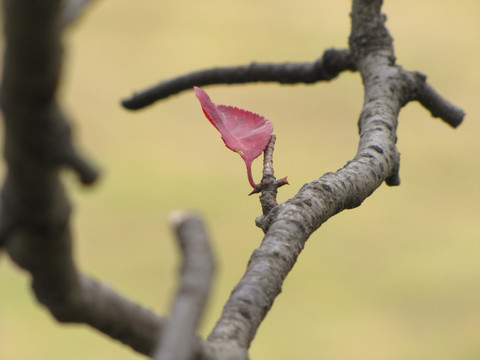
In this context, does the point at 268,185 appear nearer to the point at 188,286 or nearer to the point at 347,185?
the point at 347,185

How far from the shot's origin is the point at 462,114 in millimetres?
642

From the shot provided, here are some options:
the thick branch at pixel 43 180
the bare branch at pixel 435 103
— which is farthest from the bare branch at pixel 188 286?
the bare branch at pixel 435 103

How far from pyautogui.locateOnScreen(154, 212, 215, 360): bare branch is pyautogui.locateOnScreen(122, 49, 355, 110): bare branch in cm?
46

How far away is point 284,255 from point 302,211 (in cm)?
5

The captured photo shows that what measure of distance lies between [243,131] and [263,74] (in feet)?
0.64

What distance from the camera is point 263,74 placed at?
64 cm

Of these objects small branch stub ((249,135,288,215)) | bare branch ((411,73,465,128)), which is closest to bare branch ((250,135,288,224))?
small branch stub ((249,135,288,215))

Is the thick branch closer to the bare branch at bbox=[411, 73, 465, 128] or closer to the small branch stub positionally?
the small branch stub

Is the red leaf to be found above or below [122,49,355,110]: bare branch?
below

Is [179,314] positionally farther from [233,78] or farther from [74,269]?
[233,78]

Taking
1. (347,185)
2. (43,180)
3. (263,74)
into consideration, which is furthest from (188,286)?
(263,74)

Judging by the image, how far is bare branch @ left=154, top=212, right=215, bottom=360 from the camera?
0.18 metres

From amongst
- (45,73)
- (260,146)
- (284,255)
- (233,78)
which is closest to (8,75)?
(45,73)

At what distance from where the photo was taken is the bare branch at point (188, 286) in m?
0.18
